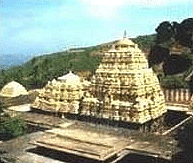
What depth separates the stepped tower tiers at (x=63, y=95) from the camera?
21.0 meters

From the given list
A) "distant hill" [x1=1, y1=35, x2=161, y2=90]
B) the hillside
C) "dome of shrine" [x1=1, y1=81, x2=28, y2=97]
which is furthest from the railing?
"distant hill" [x1=1, y1=35, x2=161, y2=90]

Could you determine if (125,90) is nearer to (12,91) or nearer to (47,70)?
(12,91)

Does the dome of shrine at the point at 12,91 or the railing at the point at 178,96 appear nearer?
the railing at the point at 178,96

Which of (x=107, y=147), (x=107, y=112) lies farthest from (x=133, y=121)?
(x=107, y=147)

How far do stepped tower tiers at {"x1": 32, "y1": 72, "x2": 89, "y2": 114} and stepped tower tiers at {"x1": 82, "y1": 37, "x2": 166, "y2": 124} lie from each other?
1.54m

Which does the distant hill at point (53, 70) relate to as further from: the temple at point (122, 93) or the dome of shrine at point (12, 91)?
the temple at point (122, 93)

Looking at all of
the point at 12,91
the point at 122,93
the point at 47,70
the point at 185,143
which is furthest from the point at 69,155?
the point at 47,70

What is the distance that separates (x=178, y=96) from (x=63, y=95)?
28.1 feet

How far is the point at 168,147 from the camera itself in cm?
1389

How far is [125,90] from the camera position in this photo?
18344 mm

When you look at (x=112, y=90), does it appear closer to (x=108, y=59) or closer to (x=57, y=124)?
(x=108, y=59)

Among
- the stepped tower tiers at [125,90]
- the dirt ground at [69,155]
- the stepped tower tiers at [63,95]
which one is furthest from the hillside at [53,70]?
the dirt ground at [69,155]

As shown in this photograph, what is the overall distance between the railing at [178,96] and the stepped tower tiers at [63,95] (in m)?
6.61

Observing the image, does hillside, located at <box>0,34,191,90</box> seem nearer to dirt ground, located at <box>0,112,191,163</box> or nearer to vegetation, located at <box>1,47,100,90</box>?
vegetation, located at <box>1,47,100,90</box>
